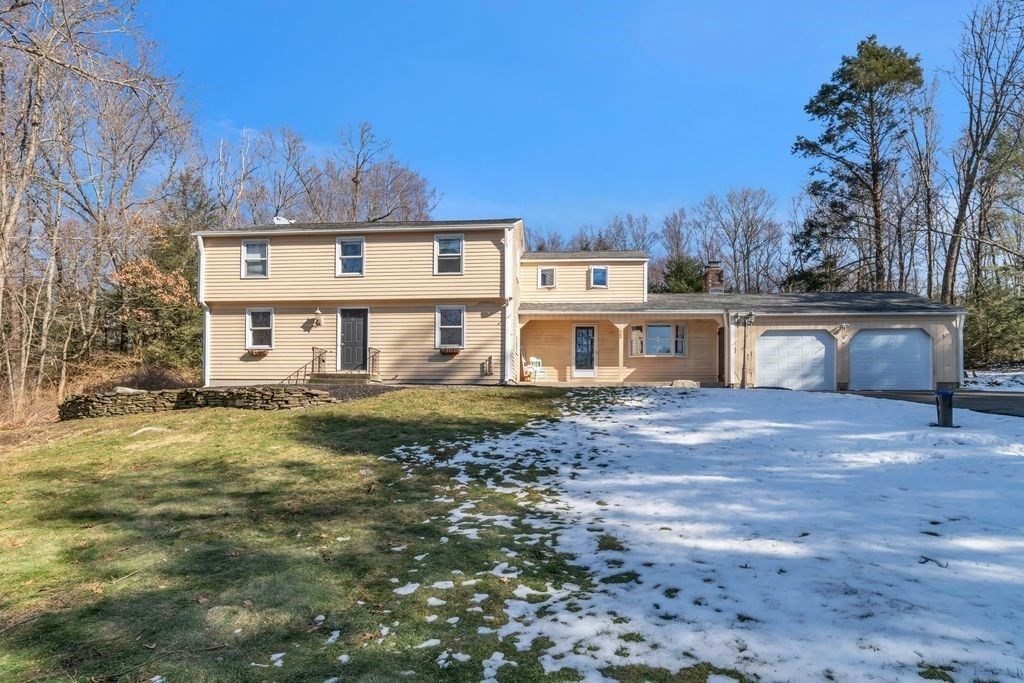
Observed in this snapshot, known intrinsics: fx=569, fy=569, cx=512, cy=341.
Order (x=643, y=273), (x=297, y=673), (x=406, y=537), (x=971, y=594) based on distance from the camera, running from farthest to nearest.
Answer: (x=643, y=273) < (x=406, y=537) < (x=971, y=594) < (x=297, y=673)

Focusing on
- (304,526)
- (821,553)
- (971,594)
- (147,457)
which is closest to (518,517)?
(304,526)

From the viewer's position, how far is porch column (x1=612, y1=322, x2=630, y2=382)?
729 inches

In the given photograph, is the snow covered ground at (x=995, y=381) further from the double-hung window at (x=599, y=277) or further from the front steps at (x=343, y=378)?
the front steps at (x=343, y=378)

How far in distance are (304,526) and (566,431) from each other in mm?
5077

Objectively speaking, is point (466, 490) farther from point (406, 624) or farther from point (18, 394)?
point (18, 394)

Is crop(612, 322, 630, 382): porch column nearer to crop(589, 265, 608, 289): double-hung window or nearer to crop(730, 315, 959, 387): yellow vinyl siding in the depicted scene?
crop(589, 265, 608, 289): double-hung window

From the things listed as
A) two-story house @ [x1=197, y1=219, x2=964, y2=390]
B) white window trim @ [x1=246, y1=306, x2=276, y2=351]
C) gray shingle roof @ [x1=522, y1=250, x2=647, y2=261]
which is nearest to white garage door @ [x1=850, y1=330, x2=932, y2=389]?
two-story house @ [x1=197, y1=219, x2=964, y2=390]

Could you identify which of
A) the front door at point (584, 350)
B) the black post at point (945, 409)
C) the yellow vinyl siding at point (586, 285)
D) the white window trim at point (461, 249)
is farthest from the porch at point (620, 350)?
the black post at point (945, 409)

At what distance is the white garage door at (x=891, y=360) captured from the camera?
55.2ft

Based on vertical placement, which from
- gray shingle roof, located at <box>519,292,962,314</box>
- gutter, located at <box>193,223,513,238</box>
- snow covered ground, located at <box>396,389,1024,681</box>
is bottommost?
snow covered ground, located at <box>396,389,1024,681</box>

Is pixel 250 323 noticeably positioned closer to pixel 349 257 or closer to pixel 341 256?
pixel 341 256

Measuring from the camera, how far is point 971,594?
11.4 feet

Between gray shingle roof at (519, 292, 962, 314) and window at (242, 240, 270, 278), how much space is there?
26.6ft

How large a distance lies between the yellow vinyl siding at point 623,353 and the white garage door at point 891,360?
13.3 feet
